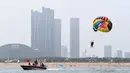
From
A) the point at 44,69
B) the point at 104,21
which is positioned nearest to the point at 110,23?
the point at 104,21

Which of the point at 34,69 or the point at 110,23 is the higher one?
the point at 110,23

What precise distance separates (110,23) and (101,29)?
1899mm

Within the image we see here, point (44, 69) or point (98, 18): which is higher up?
point (98, 18)

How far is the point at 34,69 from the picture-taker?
4724 inches

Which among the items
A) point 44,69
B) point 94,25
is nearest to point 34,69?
point 44,69

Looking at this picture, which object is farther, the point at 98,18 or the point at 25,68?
the point at 25,68

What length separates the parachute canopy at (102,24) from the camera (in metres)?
99.0

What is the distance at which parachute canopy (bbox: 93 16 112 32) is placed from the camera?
325 ft

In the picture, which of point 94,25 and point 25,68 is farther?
point 25,68

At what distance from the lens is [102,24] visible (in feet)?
327

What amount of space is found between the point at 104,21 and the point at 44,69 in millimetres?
26461

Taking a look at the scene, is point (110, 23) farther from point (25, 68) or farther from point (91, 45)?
point (25, 68)

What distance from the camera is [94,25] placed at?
100m

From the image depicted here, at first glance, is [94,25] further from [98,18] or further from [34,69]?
[34,69]
